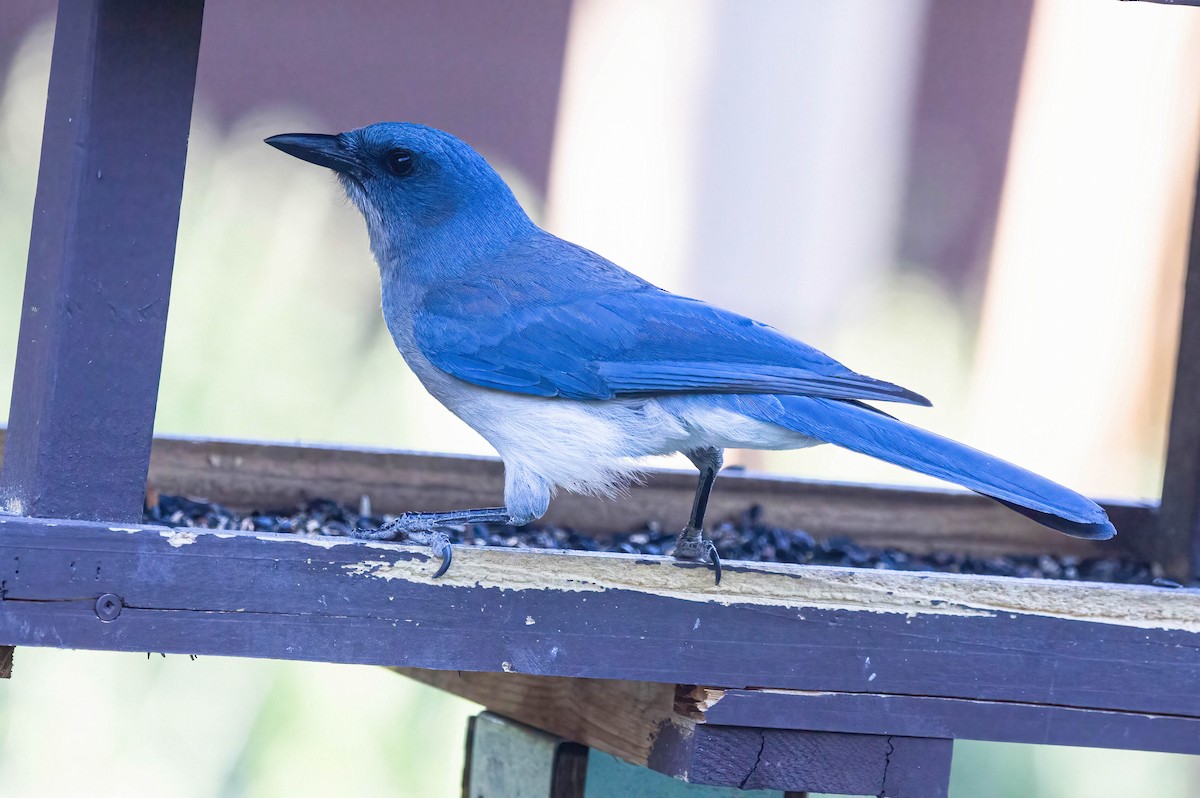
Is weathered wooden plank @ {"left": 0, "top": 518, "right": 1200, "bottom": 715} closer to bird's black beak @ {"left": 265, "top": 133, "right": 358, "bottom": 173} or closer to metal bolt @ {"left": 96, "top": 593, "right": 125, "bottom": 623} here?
metal bolt @ {"left": 96, "top": 593, "right": 125, "bottom": 623}

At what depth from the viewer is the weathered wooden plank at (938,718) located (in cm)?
249

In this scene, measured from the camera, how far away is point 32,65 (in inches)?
222

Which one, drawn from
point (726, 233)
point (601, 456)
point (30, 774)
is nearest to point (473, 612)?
point (601, 456)

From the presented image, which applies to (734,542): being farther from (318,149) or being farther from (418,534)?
(318,149)

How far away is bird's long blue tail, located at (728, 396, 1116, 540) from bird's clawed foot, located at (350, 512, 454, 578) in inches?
24.1

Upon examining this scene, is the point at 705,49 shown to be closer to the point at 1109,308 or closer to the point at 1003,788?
the point at 1109,308

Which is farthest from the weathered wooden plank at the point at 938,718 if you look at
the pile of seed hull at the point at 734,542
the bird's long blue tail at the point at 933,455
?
the pile of seed hull at the point at 734,542

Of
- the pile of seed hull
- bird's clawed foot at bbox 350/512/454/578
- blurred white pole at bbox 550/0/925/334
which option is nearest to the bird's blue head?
the pile of seed hull

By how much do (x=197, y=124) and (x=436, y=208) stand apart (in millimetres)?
3048

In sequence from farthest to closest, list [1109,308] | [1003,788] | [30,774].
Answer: [1109,308] < [1003,788] < [30,774]

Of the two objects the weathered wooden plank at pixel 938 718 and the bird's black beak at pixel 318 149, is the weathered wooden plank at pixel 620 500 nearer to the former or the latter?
the bird's black beak at pixel 318 149

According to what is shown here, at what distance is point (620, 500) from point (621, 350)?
1.00 meters

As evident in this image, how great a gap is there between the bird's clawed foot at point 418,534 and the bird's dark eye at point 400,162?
2.88 feet

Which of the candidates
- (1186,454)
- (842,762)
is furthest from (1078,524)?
(1186,454)
